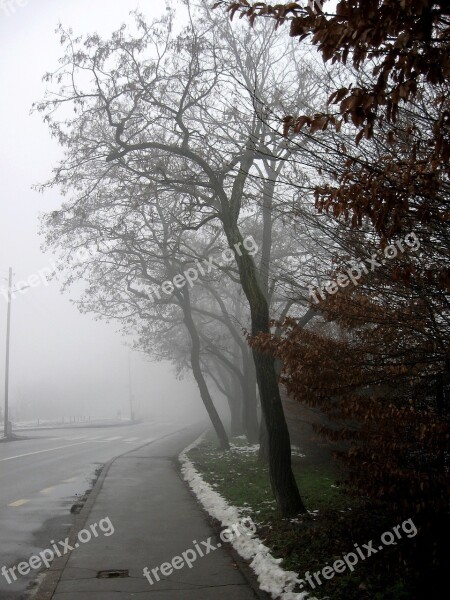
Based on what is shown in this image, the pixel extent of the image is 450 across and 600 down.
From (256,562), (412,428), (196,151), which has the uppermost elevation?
(196,151)

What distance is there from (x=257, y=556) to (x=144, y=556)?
4.77 feet

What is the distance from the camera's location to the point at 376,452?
5.97 metres

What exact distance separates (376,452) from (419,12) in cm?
465

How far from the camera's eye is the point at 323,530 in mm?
7121

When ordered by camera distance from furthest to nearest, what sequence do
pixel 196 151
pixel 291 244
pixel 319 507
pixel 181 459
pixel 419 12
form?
pixel 291 244
pixel 181 459
pixel 196 151
pixel 319 507
pixel 419 12

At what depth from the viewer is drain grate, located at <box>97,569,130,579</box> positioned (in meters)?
6.03

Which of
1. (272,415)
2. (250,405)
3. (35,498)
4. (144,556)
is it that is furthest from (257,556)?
(250,405)

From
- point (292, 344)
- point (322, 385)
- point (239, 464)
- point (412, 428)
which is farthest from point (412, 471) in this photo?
point (239, 464)

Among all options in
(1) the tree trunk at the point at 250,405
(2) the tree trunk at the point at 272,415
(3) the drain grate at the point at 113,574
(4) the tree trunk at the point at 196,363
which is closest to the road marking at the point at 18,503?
(3) the drain grate at the point at 113,574

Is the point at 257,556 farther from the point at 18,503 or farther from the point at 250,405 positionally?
the point at 250,405

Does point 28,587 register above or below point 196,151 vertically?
below

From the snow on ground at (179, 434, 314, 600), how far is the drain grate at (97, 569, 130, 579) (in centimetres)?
144

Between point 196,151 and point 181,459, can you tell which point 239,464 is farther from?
point 196,151

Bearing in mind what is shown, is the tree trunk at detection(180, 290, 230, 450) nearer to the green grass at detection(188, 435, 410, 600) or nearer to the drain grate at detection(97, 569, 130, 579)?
the green grass at detection(188, 435, 410, 600)
